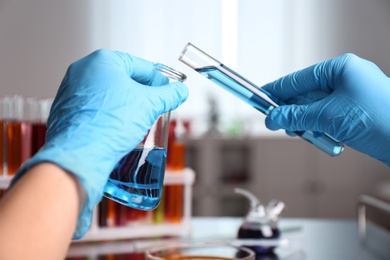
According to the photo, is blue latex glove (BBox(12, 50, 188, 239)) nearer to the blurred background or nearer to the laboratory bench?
the laboratory bench

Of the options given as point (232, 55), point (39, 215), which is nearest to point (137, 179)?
point (39, 215)

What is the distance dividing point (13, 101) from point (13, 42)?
3.52 m

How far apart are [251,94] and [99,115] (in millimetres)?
341

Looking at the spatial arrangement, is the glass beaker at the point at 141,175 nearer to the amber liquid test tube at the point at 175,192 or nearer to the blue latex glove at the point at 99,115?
the blue latex glove at the point at 99,115

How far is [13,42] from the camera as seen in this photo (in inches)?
194

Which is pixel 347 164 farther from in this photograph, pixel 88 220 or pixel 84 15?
pixel 88 220

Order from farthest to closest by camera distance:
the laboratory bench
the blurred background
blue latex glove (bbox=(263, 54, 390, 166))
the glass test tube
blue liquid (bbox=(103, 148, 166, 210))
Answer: the blurred background
the laboratory bench
blue latex glove (bbox=(263, 54, 390, 166))
the glass test tube
blue liquid (bbox=(103, 148, 166, 210))

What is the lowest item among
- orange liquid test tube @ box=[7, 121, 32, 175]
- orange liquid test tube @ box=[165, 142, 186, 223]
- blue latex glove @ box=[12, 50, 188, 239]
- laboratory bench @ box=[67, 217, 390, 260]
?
laboratory bench @ box=[67, 217, 390, 260]

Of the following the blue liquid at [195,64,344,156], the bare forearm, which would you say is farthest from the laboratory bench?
the bare forearm

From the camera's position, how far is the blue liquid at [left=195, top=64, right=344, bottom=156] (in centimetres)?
107

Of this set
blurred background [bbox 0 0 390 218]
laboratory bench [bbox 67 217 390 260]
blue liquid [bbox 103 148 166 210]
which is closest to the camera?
blue liquid [bbox 103 148 166 210]

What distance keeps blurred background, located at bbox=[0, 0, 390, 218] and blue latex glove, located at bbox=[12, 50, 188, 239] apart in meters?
3.27

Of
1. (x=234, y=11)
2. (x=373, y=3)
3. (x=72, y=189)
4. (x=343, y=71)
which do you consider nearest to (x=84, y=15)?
(x=234, y=11)

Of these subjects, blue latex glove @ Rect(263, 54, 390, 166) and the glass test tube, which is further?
blue latex glove @ Rect(263, 54, 390, 166)
